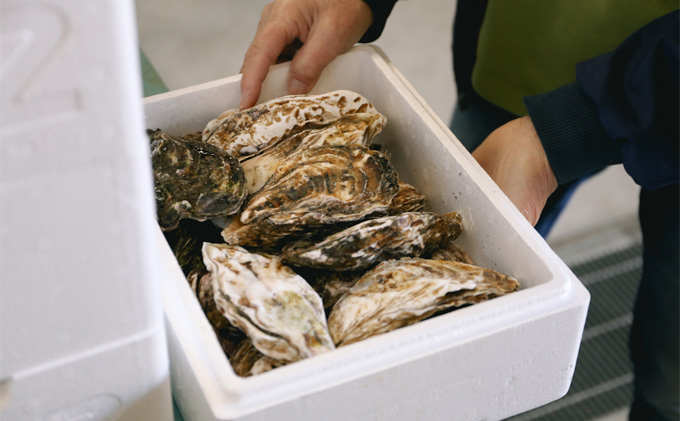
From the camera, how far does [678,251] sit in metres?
0.89

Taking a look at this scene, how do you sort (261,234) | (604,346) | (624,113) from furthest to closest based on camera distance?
(604,346) < (624,113) < (261,234)

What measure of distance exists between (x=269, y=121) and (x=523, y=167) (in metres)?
0.28

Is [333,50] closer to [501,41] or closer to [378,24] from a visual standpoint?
[378,24]

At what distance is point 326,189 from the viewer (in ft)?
1.90

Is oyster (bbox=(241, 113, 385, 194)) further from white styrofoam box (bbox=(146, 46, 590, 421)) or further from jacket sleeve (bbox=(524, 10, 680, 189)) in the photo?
jacket sleeve (bbox=(524, 10, 680, 189))

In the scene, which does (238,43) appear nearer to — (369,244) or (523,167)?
(523,167)

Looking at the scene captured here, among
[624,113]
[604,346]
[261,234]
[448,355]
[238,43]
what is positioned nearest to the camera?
[448,355]

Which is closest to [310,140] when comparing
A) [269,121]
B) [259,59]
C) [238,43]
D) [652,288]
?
[269,121]

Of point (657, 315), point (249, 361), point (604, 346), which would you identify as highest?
point (249, 361)

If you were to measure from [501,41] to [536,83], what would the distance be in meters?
0.09

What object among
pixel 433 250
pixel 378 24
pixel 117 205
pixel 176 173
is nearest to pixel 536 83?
pixel 378 24

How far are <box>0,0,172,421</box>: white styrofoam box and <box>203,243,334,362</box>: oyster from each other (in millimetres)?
67

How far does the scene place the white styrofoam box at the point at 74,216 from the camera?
278mm

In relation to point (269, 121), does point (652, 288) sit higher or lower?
lower
